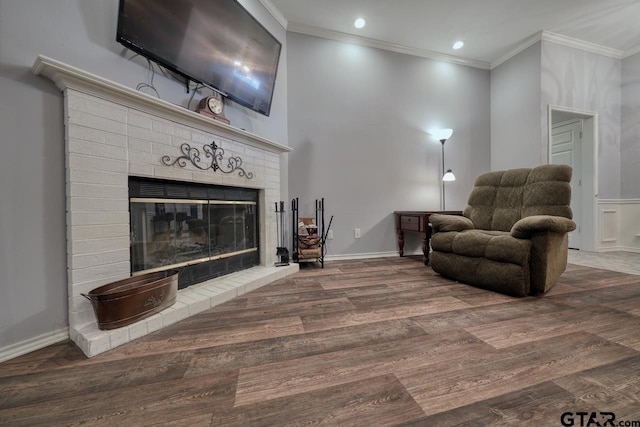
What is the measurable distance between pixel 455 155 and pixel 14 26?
401 cm

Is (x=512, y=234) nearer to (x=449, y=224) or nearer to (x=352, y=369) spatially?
(x=449, y=224)

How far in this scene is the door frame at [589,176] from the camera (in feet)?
10.3

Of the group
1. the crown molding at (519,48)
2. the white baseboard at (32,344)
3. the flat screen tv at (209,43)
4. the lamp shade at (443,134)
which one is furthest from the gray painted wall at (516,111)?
the white baseboard at (32,344)

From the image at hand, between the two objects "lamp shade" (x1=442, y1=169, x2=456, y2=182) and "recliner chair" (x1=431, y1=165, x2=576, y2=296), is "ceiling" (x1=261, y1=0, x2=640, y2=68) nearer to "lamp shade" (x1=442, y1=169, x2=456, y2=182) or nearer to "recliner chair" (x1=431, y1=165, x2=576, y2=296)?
"lamp shade" (x1=442, y1=169, x2=456, y2=182)

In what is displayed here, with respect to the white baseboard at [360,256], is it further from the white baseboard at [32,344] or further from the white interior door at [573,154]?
the white interior door at [573,154]

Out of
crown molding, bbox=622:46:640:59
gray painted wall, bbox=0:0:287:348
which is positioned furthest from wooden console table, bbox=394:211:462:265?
crown molding, bbox=622:46:640:59

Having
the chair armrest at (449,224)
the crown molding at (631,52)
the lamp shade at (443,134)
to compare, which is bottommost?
the chair armrest at (449,224)

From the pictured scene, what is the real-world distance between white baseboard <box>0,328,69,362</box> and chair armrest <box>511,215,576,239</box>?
2.78 m

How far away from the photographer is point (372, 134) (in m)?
2.97

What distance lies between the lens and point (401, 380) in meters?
0.85

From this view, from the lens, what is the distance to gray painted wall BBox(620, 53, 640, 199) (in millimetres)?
3148

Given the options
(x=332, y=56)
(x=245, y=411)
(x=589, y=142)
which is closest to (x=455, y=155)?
(x=589, y=142)

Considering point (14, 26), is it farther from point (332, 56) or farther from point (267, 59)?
point (332, 56)

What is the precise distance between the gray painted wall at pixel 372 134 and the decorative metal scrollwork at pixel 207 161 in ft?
2.68
